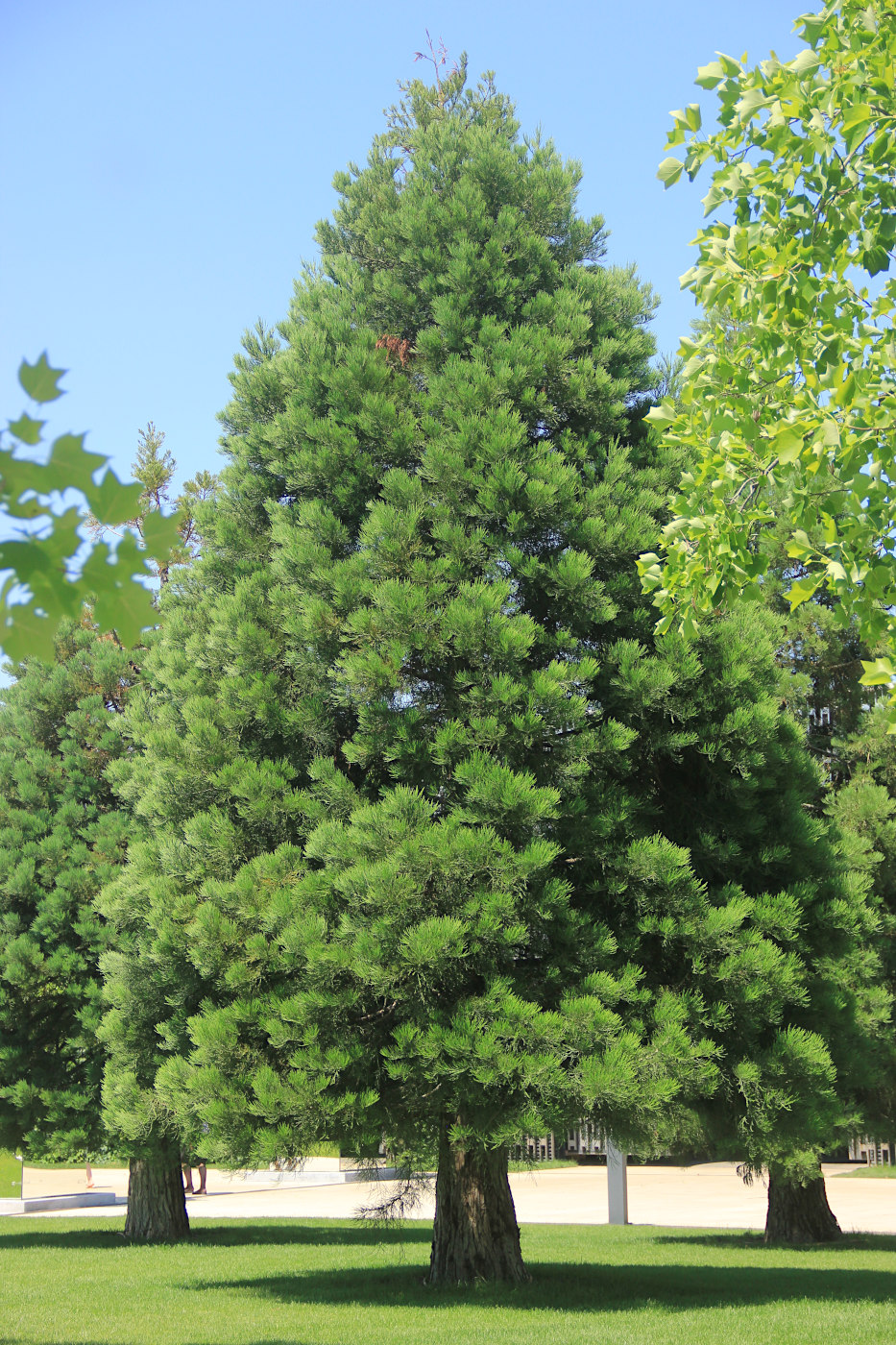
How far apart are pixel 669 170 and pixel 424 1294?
8997mm

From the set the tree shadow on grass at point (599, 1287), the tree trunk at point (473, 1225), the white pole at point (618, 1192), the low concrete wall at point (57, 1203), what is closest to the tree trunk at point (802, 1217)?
the tree shadow on grass at point (599, 1287)

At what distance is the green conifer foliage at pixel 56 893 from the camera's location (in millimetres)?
13555

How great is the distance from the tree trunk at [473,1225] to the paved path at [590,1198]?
5.66 m

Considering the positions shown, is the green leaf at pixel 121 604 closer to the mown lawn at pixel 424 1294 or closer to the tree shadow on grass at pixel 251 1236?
the mown lawn at pixel 424 1294

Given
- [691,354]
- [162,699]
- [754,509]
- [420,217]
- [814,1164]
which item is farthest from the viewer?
[814,1164]

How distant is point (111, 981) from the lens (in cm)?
1073

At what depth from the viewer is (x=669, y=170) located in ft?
21.6

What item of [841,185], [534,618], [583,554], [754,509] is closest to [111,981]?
[534,618]

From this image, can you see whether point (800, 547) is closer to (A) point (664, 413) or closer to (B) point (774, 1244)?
(A) point (664, 413)

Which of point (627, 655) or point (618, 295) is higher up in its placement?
point (618, 295)

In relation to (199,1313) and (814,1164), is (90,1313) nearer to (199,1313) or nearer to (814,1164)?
(199,1313)

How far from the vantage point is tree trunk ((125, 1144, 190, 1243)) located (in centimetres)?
1570

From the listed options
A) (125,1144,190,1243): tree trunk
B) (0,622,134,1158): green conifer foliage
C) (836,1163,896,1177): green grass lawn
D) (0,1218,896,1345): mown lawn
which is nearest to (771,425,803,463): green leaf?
(0,1218,896,1345): mown lawn

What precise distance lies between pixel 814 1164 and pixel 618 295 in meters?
10.0
